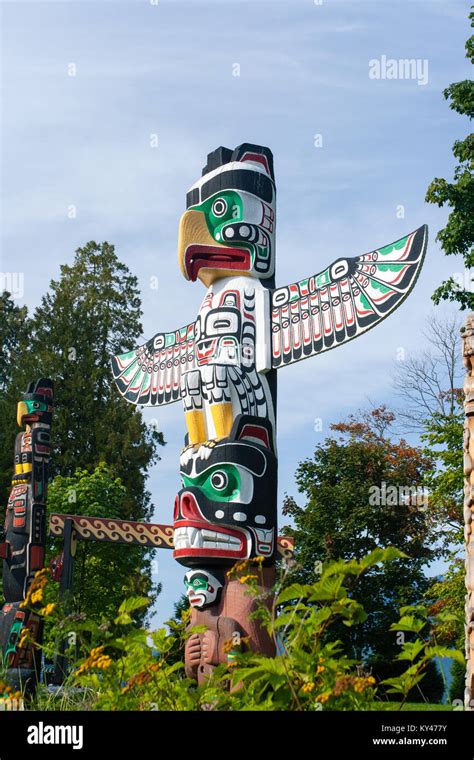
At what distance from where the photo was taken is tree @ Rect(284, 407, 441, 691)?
865 inches

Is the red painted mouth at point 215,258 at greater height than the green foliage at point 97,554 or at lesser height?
greater

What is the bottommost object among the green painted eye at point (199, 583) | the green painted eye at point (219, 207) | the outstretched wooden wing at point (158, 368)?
the green painted eye at point (199, 583)

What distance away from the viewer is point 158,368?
45.9 ft

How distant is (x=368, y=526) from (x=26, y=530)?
1165cm

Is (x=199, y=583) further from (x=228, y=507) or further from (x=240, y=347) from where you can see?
(x=240, y=347)

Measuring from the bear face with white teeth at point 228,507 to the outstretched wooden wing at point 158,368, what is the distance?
9.75 ft

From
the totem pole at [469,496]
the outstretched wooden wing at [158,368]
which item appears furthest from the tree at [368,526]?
the totem pole at [469,496]

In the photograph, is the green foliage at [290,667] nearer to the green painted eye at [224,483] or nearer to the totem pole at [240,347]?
the totem pole at [240,347]

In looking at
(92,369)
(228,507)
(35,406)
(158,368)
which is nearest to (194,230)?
(158,368)

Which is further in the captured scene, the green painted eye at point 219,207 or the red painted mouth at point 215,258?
the green painted eye at point 219,207

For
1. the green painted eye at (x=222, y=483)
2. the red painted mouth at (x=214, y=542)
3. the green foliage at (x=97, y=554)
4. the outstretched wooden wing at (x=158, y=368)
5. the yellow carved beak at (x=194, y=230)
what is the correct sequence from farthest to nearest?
the green foliage at (x=97, y=554)
the outstretched wooden wing at (x=158, y=368)
the yellow carved beak at (x=194, y=230)
the green painted eye at (x=222, y=483)
the red painted mouth at (x=214, y=542)

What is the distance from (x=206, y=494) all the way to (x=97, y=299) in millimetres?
19087

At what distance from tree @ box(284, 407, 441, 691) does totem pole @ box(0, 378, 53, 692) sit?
8.83 metres

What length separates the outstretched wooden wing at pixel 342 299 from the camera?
10.4 metres
